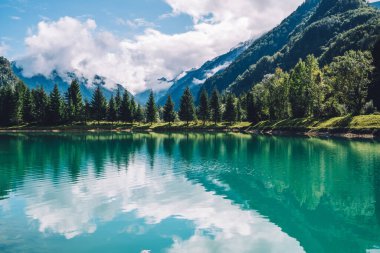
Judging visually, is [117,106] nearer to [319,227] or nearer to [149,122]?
[149,122]

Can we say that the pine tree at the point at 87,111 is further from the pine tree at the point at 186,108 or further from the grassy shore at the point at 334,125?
the grassy shore at the point at 334,125

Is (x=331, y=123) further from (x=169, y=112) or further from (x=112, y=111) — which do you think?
(x=112, y=111)

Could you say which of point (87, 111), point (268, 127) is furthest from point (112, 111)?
point (268, 127)

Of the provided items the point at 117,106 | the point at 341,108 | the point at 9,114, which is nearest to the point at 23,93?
the point at 9,114

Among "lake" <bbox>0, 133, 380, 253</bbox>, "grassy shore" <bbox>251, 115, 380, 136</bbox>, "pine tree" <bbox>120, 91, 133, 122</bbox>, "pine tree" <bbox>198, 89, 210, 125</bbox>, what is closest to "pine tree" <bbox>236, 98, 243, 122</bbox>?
"pine tree" <bbox>198, 89, 210, 125</bbox>

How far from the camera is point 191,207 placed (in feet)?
101

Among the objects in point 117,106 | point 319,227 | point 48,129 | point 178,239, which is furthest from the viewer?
point 117,106

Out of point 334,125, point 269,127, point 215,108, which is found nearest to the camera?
point 334,125

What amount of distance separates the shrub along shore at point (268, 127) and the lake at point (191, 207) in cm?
4921

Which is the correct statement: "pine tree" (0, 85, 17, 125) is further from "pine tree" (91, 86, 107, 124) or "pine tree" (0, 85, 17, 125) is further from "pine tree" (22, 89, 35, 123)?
"pine tree" (91, 86, 107, 124)

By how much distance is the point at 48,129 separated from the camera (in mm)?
163375

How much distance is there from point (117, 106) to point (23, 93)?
49.8 m

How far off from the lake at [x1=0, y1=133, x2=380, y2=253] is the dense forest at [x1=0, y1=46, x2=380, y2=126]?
69.6 m

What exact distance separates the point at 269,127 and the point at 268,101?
17374mm
